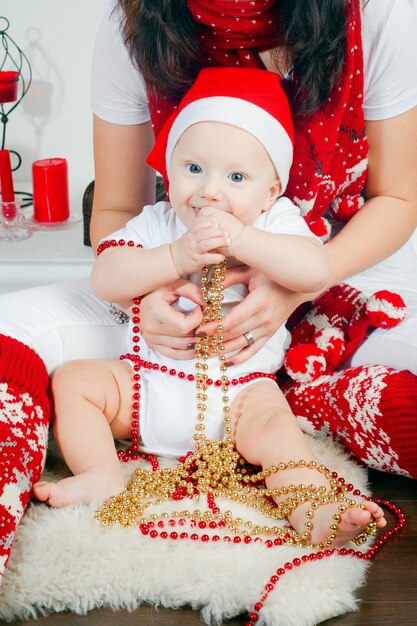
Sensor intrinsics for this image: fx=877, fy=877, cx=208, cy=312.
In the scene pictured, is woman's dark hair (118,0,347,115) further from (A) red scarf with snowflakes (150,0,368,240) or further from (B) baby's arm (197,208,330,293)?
(B) baby's arm (197,208,330,293)

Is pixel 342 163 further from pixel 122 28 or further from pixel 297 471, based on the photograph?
pixel 297 471

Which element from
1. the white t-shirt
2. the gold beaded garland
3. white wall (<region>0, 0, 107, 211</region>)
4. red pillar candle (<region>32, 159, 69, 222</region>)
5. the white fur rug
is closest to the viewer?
the white fur rug

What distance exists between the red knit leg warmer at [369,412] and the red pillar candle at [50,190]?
111cm

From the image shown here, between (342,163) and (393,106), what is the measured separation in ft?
0.41

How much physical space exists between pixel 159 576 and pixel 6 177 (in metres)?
1.47

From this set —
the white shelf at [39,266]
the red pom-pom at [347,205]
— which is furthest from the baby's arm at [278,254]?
the white shelf at [39,266]

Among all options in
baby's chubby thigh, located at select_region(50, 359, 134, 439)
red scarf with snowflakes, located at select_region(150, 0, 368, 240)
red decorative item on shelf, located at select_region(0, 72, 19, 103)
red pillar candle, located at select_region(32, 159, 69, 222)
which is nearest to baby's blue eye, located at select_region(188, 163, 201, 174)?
red scarf with snowflakes, located at select_region(150, 0, 368, 240)

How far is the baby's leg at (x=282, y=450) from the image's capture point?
44.8 inches

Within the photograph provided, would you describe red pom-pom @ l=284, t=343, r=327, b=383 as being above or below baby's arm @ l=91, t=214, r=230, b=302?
below

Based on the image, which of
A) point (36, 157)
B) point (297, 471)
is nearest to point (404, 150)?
point (297, 471)

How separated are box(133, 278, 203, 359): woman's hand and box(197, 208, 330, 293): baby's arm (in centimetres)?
11

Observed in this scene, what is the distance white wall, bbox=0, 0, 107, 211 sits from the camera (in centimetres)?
247

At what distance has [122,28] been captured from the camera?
145 centimetres

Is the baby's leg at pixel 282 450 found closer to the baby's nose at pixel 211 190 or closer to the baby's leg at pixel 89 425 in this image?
the baby's leg at pixel 89 425
